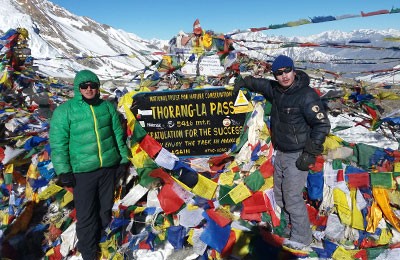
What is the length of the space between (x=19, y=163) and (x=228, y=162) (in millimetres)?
3090

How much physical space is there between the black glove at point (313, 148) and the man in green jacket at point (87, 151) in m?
2.13

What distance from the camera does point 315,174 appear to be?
4.34 metres

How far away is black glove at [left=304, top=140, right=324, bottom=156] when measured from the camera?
3.62 meters

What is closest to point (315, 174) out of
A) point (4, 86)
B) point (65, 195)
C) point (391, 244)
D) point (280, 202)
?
point (280, 202)

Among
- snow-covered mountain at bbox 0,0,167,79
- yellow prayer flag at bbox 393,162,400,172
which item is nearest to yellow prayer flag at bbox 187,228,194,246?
yellow prayer flag at bbox 393,162,400,172

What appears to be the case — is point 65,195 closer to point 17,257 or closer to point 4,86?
point 17,257

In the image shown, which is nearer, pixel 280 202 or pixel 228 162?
pixel 280 202

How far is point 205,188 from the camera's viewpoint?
444cm

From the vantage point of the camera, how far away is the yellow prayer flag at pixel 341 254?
3895mm

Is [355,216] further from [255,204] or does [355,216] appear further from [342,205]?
[255,204]

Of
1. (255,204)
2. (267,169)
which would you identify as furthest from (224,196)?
(267,169)

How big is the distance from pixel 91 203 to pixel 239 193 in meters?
1.81

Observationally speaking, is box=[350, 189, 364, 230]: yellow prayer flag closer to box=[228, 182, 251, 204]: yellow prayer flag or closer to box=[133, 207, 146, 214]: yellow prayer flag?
box=[228, 182, 251, 204]: yellow prayer flag

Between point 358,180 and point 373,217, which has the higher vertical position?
point 358,180
